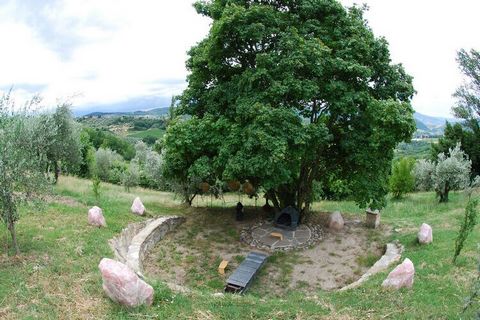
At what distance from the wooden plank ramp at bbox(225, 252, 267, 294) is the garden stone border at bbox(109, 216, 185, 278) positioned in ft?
8.89

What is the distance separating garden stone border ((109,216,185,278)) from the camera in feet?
38.2

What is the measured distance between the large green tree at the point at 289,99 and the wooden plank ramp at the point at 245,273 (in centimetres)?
245

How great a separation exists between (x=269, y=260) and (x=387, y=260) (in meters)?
3.98

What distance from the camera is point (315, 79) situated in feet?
45.4

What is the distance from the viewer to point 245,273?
11.7 meters

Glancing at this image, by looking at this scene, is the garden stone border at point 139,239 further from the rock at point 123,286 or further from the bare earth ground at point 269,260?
the rock at point 123,286

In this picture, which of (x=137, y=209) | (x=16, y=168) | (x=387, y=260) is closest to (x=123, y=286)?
(x=16, y=168)

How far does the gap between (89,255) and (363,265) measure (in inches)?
352

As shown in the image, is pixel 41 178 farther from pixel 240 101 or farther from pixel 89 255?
Answer: pixel 240 101

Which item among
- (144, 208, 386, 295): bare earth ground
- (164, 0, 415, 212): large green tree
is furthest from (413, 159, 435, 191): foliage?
(164, 0, 415, 212): large green tree

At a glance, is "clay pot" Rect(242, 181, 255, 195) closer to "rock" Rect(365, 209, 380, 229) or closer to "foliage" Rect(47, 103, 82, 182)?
"rock" Rect(365, 209, 380, 229)

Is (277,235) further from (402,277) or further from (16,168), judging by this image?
(16,168)

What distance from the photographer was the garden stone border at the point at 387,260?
10989 millimetres

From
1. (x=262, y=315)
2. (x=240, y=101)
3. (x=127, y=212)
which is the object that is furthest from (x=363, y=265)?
(x=127, y=212)
